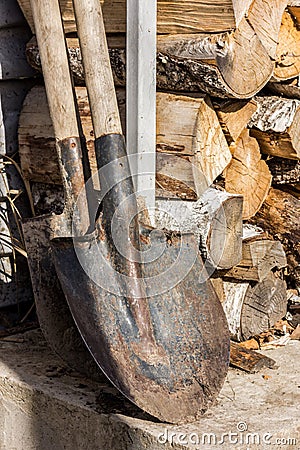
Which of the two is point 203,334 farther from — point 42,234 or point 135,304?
point 42,234

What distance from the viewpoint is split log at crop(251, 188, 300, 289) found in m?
2.79

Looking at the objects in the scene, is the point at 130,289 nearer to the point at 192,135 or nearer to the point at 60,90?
the point at 192,135

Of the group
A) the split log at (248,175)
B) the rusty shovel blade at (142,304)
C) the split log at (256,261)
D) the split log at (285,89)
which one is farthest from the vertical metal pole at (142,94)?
the split log at (285,89)

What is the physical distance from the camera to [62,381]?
2.30m

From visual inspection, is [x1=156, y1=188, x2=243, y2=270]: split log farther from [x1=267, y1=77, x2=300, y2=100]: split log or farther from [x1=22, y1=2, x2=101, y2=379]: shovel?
[x1=267, y1=77, x2=300, y2=100]: split log

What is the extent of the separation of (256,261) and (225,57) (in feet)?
2.59

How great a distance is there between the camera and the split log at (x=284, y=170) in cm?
274

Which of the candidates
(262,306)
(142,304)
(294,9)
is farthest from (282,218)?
(142,304)

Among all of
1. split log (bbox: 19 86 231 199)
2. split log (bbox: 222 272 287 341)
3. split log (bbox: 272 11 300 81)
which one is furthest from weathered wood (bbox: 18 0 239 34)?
split log (bbox: 222 272 287 341)

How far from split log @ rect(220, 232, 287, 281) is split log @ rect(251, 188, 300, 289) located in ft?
0.33

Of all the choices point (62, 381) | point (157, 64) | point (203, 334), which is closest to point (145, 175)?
point (157, 64)

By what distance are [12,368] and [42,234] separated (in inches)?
18.0

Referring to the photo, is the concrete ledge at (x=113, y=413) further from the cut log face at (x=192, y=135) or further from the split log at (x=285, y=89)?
the split log at (x=285, y=89)

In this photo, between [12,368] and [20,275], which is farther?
[20,275]
